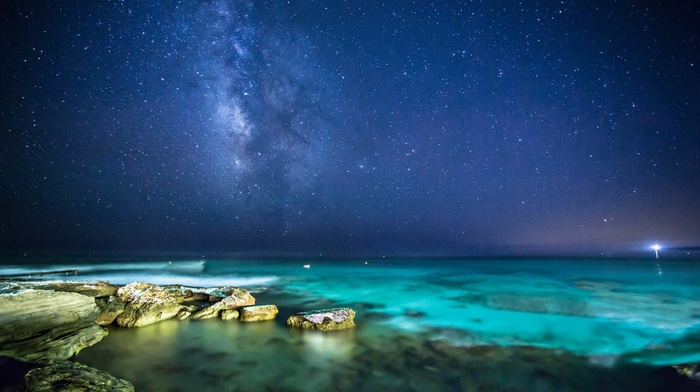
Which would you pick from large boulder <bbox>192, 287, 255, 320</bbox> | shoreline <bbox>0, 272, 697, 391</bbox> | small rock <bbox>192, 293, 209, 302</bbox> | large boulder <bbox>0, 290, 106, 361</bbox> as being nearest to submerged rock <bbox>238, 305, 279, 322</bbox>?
shoreline <bbox>0, 272, 697, 391</bbox>

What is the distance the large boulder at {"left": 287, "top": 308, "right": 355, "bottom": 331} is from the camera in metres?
8.02

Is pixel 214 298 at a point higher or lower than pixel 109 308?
lower

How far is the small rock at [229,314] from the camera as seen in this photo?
8805 mm

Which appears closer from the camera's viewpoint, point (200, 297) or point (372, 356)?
point (372, 356)

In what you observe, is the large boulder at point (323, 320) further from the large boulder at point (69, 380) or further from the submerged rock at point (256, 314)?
the large boulder at point (69, 380)

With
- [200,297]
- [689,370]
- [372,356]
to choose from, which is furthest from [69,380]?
[689,370]

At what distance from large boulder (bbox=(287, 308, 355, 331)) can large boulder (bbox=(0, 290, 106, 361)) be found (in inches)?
162

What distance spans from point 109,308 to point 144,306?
0.78 metres

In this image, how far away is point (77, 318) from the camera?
272 inches

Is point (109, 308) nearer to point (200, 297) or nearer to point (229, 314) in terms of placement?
point (229, 314)

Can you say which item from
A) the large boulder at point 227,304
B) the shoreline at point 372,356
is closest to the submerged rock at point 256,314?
the shoreline at point 372,356

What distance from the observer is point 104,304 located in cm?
817

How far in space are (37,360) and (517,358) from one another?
849cm

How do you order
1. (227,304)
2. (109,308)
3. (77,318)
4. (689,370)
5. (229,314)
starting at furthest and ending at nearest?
(227,304)
(229,314)
(109,308)
(77,318)
(689,370)
